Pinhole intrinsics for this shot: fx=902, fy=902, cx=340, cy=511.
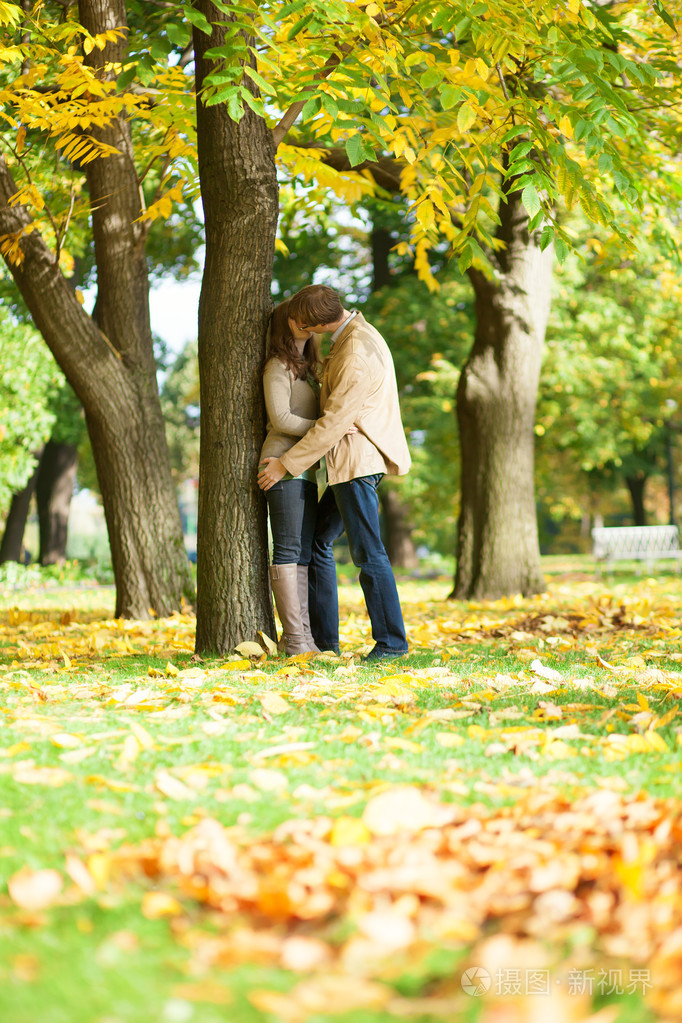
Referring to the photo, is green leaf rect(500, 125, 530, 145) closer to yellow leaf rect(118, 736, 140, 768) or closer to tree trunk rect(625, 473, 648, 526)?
yellow leaf rect(118, 736, 140, 768)

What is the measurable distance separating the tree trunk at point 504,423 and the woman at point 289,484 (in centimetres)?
454

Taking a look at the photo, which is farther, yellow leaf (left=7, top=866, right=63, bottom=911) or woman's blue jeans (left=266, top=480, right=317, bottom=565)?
woman's blue jeans (left=266, top=480, right=317, bottom=565)

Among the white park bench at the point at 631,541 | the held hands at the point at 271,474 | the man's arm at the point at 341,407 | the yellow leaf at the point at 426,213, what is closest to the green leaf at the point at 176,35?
the yellow leaf at the point at 426,213

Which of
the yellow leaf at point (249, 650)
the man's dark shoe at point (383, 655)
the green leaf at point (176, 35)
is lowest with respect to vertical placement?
the man's dark shoe at point (383, 655)

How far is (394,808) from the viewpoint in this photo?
7.68 feet

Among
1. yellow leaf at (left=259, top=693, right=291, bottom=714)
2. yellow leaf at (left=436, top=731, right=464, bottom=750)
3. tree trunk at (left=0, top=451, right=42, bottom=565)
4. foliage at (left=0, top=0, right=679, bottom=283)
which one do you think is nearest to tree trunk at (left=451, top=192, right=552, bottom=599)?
foliage at (left=0, top=0, right=679, bottom=283)

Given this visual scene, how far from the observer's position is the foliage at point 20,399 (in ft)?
50.4

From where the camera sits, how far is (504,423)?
9.68 meters

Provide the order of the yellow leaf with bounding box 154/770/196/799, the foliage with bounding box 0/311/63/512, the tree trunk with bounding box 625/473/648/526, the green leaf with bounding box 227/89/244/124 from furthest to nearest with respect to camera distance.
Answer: the tree trunk with bounding box 625/473/648/526
the foliage with bounding box 0/311/63/512
the green leaf with bounding box 227/89/244/124
the yellow leaf with bounding box 154/770/196/799

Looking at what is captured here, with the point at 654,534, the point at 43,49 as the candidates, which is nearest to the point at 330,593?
the point at 43,49

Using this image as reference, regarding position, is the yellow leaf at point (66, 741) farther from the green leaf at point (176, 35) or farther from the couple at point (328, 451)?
the green leaf at point (176, 35)

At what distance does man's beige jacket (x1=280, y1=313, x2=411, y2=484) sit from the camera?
4836 millimetres

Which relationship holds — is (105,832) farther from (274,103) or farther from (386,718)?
(274,103)

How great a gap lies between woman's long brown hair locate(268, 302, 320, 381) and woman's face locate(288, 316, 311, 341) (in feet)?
0.08
